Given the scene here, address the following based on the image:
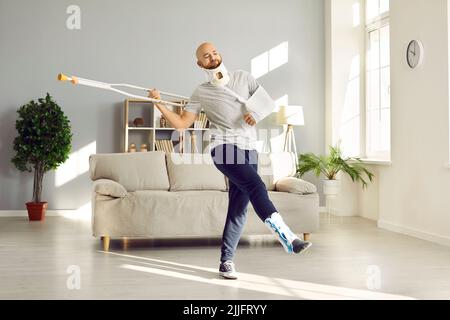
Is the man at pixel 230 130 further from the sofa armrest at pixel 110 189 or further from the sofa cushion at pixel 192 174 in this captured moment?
the sofa cushion at pixel 192 174

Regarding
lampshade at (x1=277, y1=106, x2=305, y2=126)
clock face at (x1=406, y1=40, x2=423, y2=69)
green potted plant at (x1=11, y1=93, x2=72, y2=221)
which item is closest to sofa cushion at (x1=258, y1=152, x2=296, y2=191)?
clock face at (x1=406, y1=40, x2=423, y2=69)

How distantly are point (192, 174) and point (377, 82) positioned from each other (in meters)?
3.08

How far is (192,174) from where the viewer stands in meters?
5.25

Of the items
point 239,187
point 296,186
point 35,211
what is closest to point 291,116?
point 296,186

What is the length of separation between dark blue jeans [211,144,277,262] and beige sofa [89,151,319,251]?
3.92 feet

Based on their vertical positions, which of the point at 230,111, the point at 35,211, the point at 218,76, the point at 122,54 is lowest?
the point at 35,211

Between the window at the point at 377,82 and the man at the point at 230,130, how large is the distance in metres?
3.69

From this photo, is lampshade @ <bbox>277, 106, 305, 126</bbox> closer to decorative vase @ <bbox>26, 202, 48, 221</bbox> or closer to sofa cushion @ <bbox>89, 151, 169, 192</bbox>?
sofa cushion @ <bbox>89, 151, 169, 192</bbox>

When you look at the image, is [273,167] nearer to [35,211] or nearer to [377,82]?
[377,82]

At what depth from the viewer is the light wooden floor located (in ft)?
10.2
